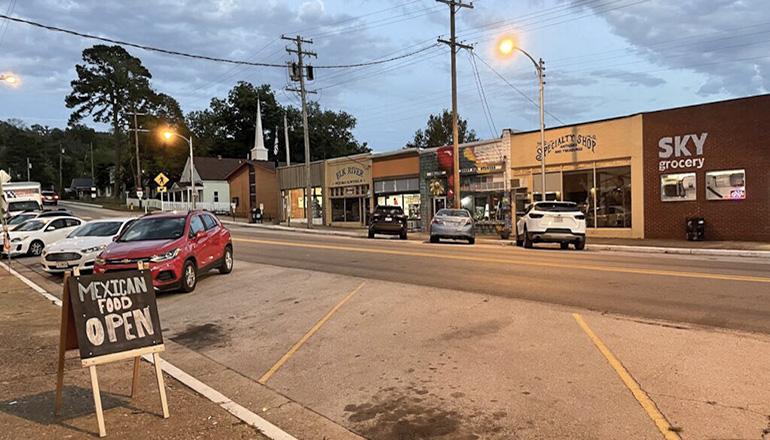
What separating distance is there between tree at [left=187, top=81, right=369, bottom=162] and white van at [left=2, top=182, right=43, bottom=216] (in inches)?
2035

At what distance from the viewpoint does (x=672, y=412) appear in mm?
4539

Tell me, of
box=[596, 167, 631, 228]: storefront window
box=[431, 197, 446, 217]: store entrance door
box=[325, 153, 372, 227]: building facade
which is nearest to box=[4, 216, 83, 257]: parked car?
box=[431, 197, 446, 217]: store entrance door

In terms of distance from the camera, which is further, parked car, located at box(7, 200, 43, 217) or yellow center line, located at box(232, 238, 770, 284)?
parked car, located at box(7, 200, 43, 217)

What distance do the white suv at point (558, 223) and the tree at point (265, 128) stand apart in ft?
238

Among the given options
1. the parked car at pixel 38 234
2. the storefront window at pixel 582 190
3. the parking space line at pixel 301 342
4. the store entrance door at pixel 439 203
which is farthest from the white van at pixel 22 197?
the parking space line at pixel 301 342

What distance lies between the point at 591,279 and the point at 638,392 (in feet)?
21.8

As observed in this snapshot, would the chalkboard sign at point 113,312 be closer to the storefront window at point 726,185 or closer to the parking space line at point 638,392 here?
the parking space line at point 638,392

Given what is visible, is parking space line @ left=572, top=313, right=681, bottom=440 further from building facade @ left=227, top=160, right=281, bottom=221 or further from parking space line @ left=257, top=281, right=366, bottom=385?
building facade @ left=227, top=160, right=281, bottom=221

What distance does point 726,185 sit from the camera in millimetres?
22562

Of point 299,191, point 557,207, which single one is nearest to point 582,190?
point 557,207

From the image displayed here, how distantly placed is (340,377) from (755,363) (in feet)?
13.6

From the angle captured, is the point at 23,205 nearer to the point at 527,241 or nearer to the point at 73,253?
the point at 73,253

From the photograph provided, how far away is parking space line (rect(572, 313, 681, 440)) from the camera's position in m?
4.22

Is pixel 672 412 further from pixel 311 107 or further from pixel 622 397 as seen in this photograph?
pixel 311 107
